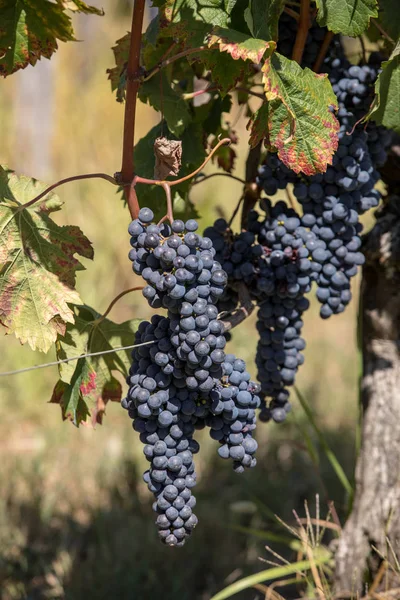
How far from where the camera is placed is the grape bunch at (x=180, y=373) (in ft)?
3.65

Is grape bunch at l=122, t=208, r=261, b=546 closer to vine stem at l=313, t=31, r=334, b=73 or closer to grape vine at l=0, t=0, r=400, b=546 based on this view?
grape vine at l=0, t=0, r=400, b=546

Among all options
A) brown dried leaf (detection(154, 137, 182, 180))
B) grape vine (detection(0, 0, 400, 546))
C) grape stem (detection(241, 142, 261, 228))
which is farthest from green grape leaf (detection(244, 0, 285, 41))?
grape stem (detection(241, 142, 261, 228))

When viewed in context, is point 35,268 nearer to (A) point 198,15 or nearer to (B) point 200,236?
(B) point 200,236

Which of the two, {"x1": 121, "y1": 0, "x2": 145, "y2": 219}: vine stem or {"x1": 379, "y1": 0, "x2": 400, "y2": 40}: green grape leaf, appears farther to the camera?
{"x1": 379, "y1": 0, "x2": 400, "y2": 40}: green grape leaf

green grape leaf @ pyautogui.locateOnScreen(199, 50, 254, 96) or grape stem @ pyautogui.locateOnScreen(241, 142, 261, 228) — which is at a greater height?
green grape leaf @ pyautogui.locateOnScreen(199, 50, 254, 96)

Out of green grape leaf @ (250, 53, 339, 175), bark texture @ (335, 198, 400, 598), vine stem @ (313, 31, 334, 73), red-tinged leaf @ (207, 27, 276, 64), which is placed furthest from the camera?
bark texture @ (335, 198, 400, 598)

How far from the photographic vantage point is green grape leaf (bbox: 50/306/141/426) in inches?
55.2

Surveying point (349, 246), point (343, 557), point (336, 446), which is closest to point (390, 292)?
point (349, 246)

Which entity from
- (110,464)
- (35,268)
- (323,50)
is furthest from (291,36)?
(110,464)

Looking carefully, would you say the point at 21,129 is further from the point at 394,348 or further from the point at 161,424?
the point at 161,424

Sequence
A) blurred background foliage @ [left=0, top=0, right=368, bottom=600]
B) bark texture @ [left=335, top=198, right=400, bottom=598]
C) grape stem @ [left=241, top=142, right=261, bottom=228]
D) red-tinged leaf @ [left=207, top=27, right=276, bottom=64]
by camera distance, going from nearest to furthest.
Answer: red-tinged leaf @ [left=207, top=27, right=276, bottom=64] < grape stem @ [left=241, top=142, right=261, bottom=228] < bark texture @ [left=335, top=198, right=400, bottom=598] < blurred background foliage @ [left=0, top=0, right=368, bottom=600]

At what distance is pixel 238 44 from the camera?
42.2 inches

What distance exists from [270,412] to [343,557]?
64cm

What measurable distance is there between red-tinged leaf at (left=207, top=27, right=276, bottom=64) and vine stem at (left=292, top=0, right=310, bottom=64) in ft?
1.00
